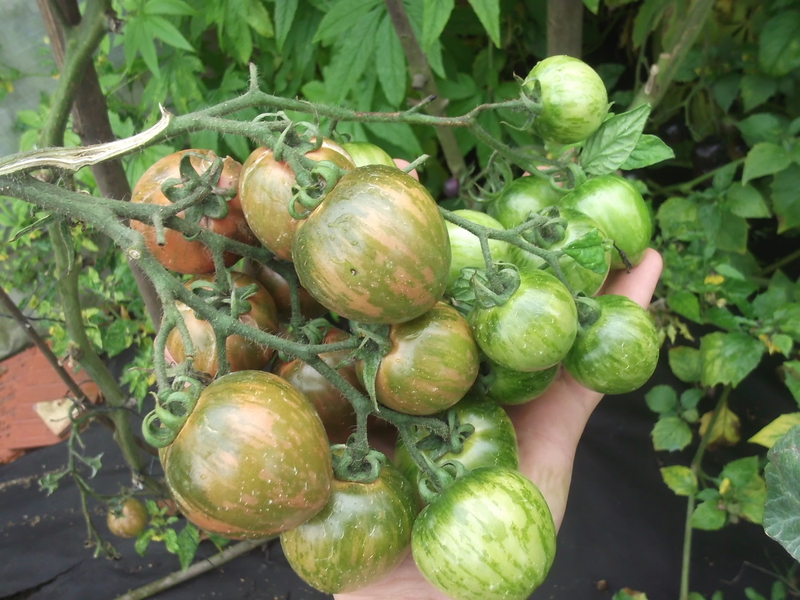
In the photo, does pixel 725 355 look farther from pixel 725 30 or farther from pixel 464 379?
pixel 725 30

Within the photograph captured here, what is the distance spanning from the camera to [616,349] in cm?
81

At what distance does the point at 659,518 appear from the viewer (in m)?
1.59

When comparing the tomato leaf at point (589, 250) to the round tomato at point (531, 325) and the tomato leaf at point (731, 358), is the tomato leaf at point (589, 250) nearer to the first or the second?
the round tomato at point (531, 325)

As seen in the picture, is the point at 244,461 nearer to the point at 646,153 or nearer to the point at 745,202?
the point at 646,153

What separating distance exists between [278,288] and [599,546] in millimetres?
1244

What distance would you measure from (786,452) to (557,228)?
54 cm

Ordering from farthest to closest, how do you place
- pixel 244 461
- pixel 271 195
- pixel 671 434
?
pixel 671 434 → pixel 271 195 → pixel 244 461

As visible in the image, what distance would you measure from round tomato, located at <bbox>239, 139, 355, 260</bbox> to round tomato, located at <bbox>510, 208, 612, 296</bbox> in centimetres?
35

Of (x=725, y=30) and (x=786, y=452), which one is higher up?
(x=725, y=30)

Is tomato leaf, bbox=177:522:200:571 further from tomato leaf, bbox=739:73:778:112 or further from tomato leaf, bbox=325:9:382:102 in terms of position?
tomato leaf, bbox=739:73:778:112

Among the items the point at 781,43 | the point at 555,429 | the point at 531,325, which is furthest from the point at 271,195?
the point at 781,43

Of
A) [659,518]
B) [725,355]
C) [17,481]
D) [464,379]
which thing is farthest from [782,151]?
[17,481]

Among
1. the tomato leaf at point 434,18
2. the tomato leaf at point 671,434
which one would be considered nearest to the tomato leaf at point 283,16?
the tomato leaf at point 434,18

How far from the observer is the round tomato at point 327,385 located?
830 mm
